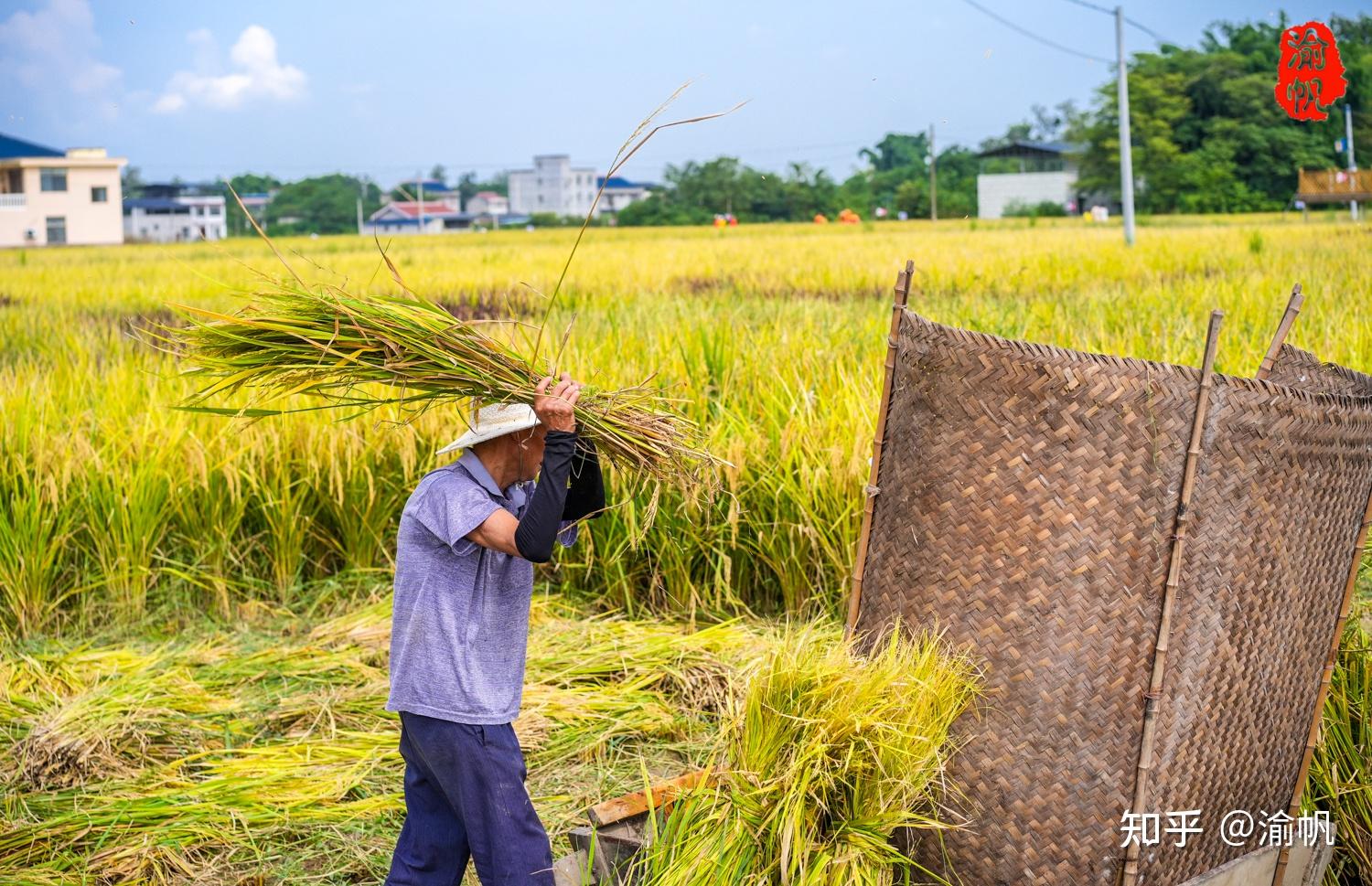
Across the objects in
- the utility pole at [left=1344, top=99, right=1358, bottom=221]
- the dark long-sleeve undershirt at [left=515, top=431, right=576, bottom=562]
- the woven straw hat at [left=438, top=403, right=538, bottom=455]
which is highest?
the utility pole at [left=1344, top=99, right=1358, bottom=221]

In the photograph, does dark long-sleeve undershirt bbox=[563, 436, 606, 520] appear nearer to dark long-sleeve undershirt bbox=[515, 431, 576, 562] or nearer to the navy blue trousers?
dark long-sleeve undershirt bbox=[515, 431, 576, 562]

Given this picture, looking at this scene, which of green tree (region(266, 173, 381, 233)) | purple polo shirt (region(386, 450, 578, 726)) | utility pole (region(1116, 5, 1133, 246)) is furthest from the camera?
green tree (region(266, 173, 381, 233))

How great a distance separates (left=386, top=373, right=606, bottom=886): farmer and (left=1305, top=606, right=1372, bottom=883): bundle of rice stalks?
182cm

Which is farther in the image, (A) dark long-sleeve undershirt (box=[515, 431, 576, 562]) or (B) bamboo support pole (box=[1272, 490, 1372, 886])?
(B) bamboo support pole (box=[1272, 490, 1372, 886])

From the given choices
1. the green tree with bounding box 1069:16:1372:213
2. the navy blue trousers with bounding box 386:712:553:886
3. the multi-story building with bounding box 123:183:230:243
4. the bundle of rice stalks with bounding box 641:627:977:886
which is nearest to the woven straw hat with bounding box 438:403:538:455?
the navy blue trousers with bounding box 386:712:553:886

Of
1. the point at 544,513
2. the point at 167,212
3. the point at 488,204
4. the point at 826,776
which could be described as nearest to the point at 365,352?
the point at 544,513

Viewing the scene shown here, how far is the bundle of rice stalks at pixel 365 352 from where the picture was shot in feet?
8.09

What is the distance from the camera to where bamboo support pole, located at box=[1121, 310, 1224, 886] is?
2.25 m

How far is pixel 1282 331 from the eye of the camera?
2666 mm

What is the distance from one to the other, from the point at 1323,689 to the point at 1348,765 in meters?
0.43

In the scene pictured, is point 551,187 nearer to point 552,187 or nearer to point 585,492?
point 552,187

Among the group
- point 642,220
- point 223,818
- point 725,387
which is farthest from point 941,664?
point 642,220

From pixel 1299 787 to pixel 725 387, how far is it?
299cm

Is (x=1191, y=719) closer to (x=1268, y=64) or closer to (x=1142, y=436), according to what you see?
(x=1142, y=436)
